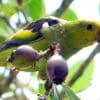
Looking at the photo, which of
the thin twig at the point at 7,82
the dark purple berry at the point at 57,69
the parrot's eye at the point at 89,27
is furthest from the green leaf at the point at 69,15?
the dark purple berry at the point at 57,69

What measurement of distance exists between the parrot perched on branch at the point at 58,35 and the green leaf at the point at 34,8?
1.60 ft

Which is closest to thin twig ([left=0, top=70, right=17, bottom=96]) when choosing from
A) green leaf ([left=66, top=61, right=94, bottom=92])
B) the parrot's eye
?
green leaf ([left=66, top=61, right=94, bottom=92])

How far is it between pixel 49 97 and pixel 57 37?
36 centimetres

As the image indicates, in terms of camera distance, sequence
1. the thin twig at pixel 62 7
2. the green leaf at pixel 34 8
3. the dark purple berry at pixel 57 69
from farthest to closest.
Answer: the green leaf at pixel 34 8 → the thin twig at pixel 62 7 → the dark purple berry at pixel 57 69

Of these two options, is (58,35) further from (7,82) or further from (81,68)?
(7,82)

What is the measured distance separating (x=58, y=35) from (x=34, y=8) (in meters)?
0.61

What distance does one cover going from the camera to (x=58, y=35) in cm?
158

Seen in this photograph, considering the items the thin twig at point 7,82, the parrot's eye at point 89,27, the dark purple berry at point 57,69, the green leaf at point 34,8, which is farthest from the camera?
the green leaf at point 34,8

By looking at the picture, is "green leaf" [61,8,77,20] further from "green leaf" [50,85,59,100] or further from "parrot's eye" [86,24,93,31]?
"green leaf" [50,85,59,100]

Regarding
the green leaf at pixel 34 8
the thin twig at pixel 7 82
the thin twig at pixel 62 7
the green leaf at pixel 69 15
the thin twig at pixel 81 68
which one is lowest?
the thin twig at pixel 81 68

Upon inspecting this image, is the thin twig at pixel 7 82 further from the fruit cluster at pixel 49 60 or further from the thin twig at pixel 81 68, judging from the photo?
the fruit cluster at pixel 49 60

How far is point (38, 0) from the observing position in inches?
84.6

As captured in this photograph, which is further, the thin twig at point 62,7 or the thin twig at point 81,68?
the thin twig at point 62,7

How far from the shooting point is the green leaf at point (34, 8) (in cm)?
215
